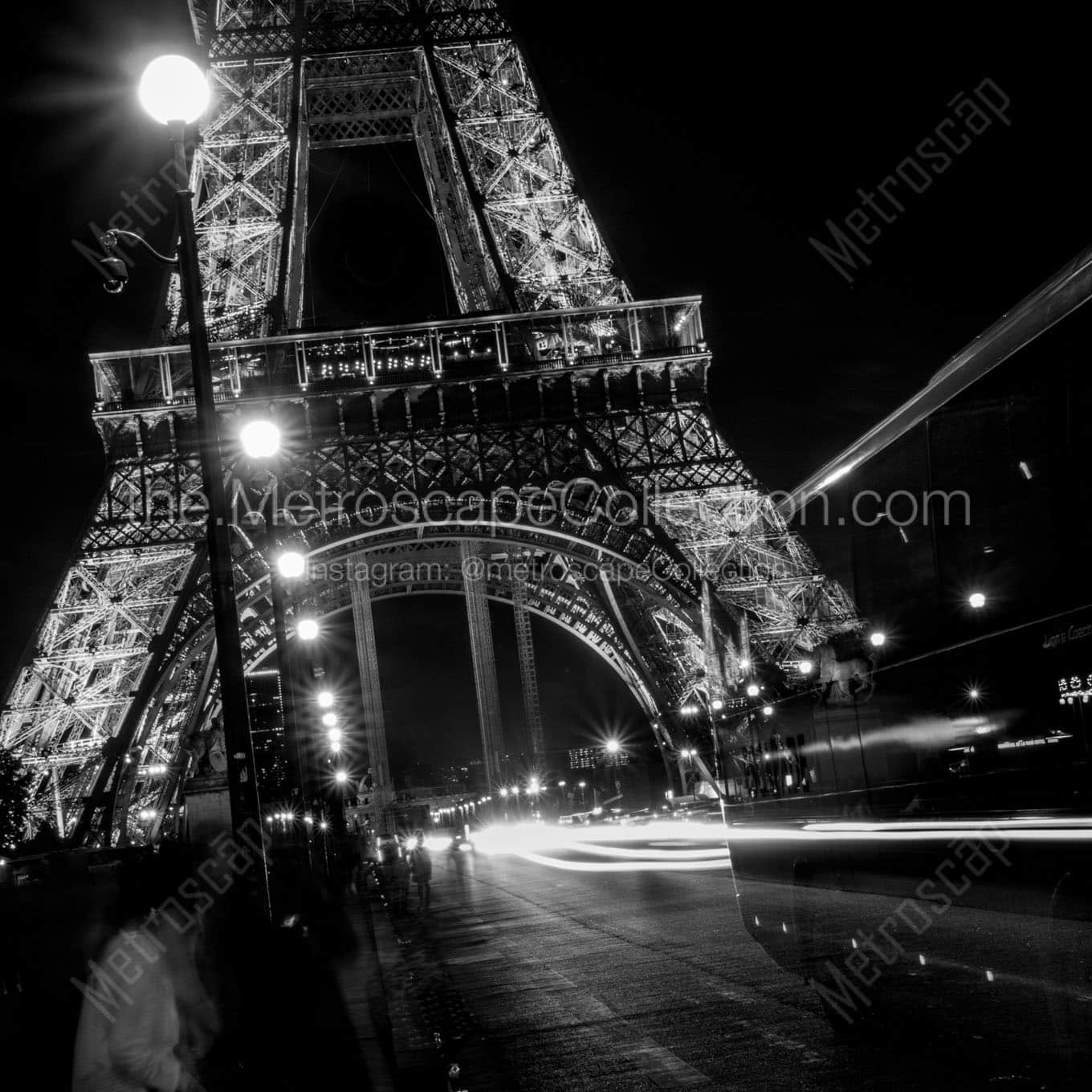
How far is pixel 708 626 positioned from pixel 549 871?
7.52 m

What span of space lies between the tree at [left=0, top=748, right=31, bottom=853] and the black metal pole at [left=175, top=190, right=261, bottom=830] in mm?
31863

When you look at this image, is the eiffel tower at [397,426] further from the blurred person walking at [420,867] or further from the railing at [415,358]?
the blurred person walking at [420,867]

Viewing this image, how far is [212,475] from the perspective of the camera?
32.8 ft

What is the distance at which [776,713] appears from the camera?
14.1 meters

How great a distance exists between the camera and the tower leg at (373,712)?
98438 millimetres

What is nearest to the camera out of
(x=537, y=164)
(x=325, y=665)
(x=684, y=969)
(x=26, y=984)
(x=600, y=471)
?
(x=26, y=984)

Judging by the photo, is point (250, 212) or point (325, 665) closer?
point (250, 212)

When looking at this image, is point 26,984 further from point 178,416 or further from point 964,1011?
point 178,416

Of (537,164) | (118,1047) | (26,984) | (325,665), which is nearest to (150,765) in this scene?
(537,164)

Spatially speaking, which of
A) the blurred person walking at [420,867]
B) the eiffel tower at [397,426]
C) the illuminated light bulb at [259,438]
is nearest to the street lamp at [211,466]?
the illuminated light bulb at [259,438]

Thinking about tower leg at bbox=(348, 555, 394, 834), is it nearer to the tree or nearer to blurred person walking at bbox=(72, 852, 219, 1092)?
the tree

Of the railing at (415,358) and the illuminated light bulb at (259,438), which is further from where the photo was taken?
the railing at (415,358)

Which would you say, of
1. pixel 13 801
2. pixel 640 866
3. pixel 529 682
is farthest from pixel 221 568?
pixel 529 682

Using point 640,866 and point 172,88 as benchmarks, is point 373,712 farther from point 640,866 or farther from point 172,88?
point 172,88
